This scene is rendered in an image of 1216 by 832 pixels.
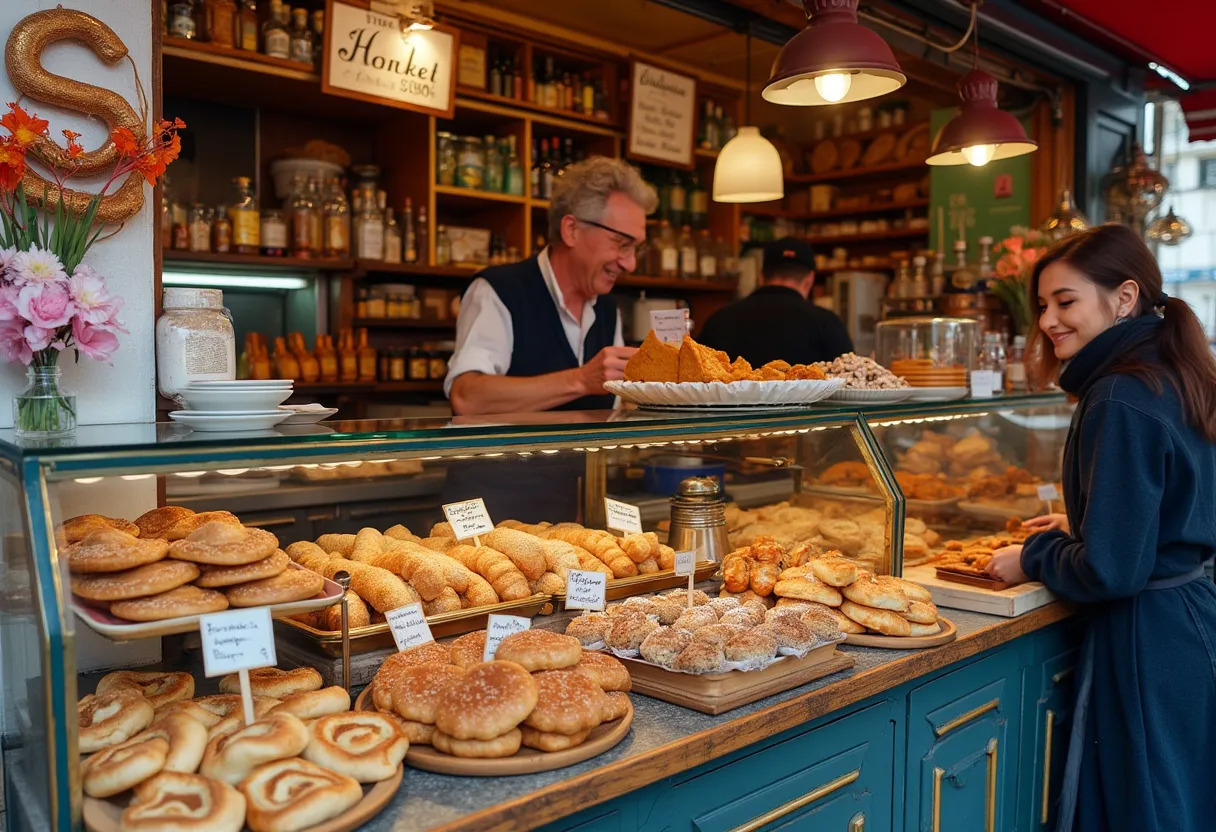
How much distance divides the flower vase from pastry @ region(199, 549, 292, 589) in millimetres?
349

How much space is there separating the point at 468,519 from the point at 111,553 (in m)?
0.87

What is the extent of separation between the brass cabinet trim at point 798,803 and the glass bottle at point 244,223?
3.61m

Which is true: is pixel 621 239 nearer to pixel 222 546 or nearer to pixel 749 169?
pixel 749 169

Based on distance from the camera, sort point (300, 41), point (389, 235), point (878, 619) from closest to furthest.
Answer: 1. point (878, 619)
2. point (300, 41)
3. point (389, 235)

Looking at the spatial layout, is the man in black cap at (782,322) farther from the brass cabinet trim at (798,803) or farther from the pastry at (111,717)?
the pastry at (111,717)

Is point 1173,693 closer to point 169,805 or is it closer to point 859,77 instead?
point 859,77

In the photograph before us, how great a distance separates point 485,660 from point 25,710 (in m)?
0.71

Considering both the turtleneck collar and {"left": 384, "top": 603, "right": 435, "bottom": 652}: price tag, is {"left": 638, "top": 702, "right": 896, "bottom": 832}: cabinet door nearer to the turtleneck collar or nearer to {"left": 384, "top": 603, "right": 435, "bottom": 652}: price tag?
{"left": 384, "top": 603, "right": 435, "bottom": 652}: price tag

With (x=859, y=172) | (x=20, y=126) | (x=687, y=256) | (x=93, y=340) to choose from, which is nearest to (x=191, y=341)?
(x=93, y=340)

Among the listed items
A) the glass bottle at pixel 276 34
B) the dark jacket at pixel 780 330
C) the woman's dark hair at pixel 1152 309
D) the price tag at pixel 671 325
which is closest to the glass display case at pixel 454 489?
the price tag at pixel 671 325

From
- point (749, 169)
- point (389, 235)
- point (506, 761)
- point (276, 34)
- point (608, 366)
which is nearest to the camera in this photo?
point (506, 761)

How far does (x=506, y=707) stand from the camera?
4.71ft

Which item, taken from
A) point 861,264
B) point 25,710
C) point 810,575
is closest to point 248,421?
point 25,710

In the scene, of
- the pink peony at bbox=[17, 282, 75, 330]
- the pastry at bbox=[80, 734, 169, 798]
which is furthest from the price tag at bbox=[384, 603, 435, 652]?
the pink peony at bbox=[17, 282, 75, 330]
